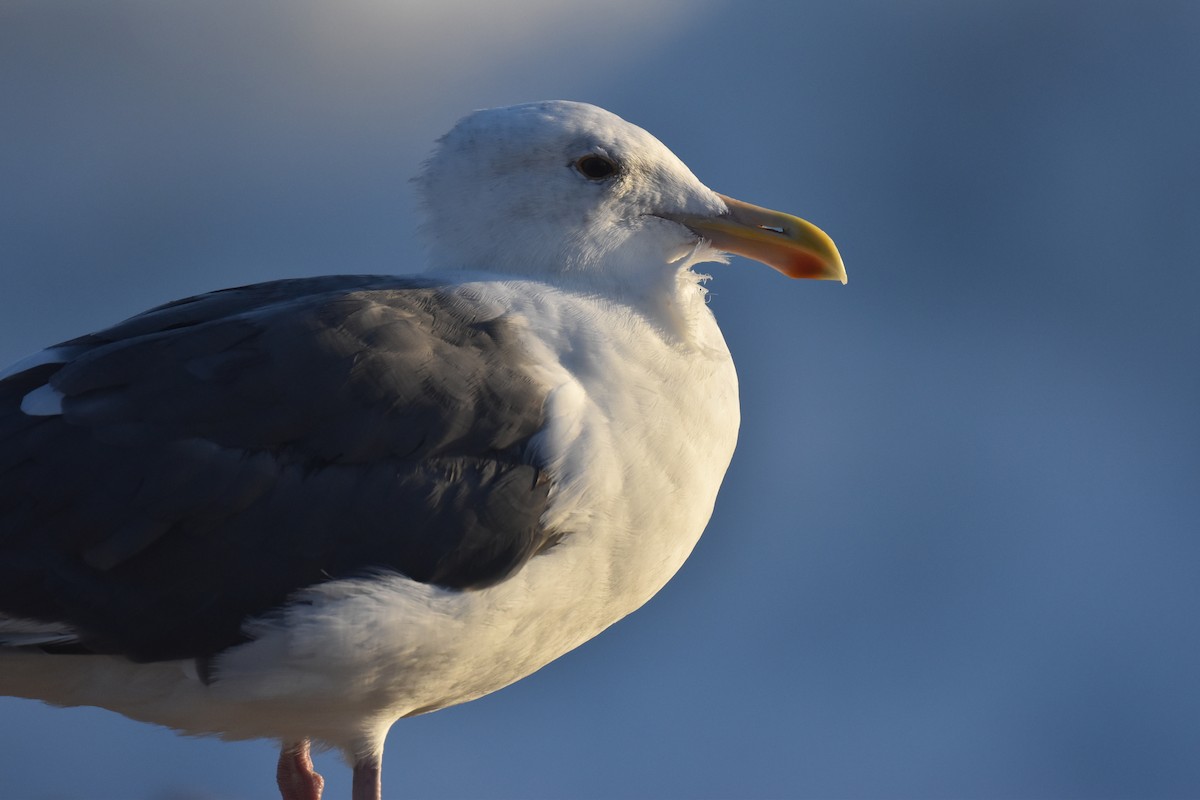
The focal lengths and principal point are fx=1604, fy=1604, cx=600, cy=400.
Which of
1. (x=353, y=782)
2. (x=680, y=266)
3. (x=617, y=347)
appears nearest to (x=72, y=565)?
(x=353, y=782)

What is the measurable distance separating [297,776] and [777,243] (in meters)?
1.76

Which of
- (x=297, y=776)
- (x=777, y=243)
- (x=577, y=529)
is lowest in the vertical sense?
(x=297, y=776)

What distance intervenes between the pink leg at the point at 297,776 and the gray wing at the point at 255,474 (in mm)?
927

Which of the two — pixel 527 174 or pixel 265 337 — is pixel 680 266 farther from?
pixel 265 337

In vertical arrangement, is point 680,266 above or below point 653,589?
above

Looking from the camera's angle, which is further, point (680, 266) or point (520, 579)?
point (680, 266)

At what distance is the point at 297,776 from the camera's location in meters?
3.97

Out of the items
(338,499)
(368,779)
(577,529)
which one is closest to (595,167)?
(577,529)

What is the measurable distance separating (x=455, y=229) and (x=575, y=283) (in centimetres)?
36

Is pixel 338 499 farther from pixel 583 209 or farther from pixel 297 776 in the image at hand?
pixel 297 776

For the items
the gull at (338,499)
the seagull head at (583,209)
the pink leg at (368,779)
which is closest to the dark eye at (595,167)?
the seagull head at (583,209)

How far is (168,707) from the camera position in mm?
3215

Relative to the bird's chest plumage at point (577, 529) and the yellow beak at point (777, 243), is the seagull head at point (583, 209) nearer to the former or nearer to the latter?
the yellow beak at point (777, 243)

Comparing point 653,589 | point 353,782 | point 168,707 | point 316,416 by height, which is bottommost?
point 353,782
